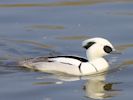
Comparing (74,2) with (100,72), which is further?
(74,2)

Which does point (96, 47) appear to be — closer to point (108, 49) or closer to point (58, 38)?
point (108, 49)

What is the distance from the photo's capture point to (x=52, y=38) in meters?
16.1

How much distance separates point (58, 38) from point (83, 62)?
2041 millimetres

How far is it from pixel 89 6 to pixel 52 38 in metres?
2.51

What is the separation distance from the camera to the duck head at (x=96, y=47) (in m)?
14.1

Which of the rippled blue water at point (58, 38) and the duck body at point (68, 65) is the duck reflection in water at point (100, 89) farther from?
the duck body at point (68, 65)

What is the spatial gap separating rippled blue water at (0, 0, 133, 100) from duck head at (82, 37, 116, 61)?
459 mm

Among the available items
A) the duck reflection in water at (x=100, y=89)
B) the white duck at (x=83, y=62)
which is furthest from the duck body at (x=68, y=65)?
the duck reflection in water at (x=100, y=89)

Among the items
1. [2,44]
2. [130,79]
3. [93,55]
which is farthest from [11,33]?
[130,79]

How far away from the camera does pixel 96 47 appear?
46.3ft

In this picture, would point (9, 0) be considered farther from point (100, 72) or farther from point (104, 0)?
point (100, 72)

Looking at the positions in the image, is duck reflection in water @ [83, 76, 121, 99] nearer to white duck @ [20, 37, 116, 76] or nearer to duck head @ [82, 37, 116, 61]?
white duck @ [20, 37, 116, 76]

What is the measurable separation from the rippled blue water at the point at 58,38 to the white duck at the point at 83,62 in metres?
0.27

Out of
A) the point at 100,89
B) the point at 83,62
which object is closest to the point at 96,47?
the point at 83,62
